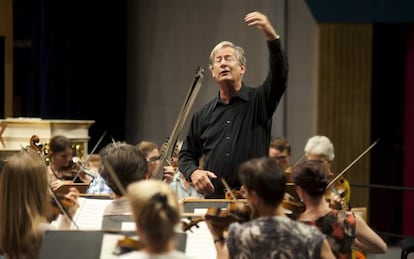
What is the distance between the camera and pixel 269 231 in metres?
2.95

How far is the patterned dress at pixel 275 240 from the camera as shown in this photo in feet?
9.64

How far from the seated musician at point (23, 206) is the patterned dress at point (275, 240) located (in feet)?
2.49

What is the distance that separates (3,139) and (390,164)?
12.2 feet

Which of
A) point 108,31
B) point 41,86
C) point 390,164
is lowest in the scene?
point 390,164

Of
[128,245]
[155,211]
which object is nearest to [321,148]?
[128,245]

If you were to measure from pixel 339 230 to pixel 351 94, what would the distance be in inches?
210

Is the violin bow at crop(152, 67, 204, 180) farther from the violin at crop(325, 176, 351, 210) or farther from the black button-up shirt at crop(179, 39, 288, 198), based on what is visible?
the violin at crop(325, 176, 351, 210)

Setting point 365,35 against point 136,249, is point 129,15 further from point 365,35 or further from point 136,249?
point 136,249

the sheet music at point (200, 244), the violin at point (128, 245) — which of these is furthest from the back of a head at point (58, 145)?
the violin at point (128, 245)

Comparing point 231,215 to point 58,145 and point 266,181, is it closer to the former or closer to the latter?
point 266,181

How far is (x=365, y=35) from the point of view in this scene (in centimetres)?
863

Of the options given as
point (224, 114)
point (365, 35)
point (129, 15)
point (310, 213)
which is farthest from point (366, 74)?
point (310, 213)

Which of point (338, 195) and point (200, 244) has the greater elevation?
point (338, 195)

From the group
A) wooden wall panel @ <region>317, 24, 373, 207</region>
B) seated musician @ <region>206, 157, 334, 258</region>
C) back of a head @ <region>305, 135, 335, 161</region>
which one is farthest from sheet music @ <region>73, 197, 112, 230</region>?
wooden wall panel @ <region>317, 24, 373, 207</region>
